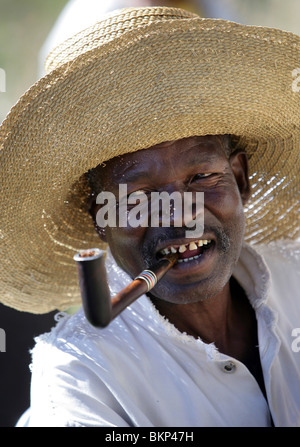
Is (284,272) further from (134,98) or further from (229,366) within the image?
(134,98)

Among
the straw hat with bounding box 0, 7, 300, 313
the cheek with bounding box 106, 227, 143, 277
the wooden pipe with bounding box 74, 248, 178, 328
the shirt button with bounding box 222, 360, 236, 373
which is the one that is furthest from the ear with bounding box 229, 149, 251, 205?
the wooden pipe with bounding box 74, 248, 178, 328

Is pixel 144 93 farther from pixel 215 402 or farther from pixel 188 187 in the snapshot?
pixel 215 402

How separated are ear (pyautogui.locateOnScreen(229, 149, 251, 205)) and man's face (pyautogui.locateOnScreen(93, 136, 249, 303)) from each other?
0.14 meters

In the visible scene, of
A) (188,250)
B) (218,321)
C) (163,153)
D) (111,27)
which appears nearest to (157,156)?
(163,153)

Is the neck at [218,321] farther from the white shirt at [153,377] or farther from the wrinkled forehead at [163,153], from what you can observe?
the wrinkled forehead at [163,153]

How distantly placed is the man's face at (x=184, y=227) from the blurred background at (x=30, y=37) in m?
0.47

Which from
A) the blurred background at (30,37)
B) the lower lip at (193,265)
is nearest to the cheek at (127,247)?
the lower lip at (193,265)

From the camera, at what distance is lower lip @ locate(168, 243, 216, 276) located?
1.61 meters

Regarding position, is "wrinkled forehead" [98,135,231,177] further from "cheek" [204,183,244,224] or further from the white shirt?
the white shirt

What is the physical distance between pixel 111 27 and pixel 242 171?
628 mm

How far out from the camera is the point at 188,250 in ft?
5.37

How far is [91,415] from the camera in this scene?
146 cm

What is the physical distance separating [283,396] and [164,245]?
55 cm

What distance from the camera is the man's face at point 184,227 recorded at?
5.31 ft
